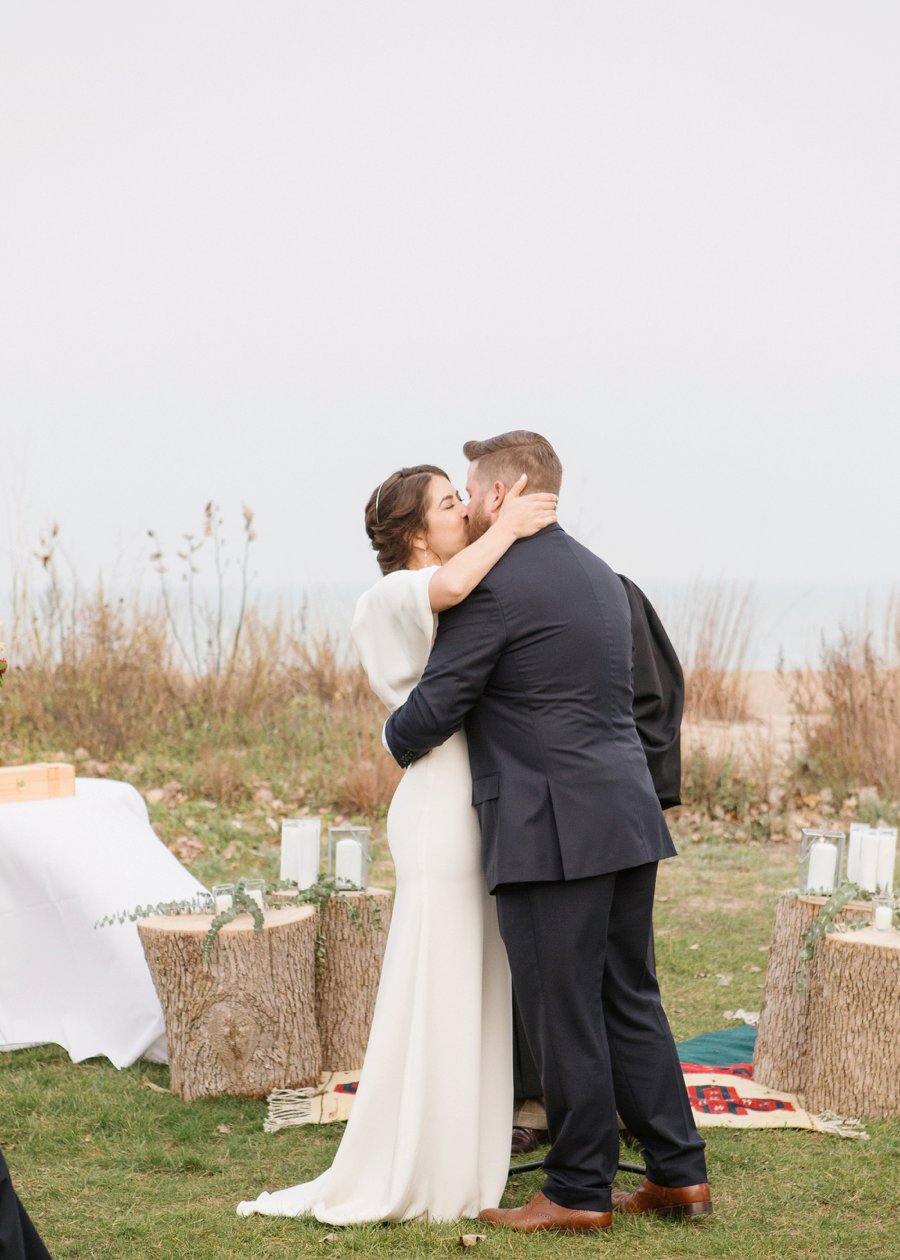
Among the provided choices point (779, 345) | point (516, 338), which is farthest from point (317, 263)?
point (779, 345)

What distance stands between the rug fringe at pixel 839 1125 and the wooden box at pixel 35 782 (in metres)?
2.78

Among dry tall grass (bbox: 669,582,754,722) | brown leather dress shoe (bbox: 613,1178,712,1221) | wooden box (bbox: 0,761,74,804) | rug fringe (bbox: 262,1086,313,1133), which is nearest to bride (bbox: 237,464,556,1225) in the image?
brown leather dress shoe (bbox: 613,1178,712,1221)

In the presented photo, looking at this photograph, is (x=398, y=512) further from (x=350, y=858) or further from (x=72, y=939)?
(x=72, y=939)

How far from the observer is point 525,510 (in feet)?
10.7

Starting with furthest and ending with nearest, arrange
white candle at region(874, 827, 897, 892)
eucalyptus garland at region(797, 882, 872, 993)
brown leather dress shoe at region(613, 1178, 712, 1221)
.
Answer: white candle at region(874, 827, 897, 892), eucalyptus garland at region(797, 882, 872, 993), brown leather dress shoe at region(613, 1178, 712, 1221)

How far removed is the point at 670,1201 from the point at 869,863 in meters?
1.59

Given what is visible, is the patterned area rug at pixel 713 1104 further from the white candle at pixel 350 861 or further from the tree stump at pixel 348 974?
the white candle at pixel 350 861

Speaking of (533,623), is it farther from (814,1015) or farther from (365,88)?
(365,88)

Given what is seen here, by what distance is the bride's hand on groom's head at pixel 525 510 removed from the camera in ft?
10.7

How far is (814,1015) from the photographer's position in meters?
4.39

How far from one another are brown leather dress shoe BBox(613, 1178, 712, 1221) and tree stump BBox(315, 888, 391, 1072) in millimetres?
1470

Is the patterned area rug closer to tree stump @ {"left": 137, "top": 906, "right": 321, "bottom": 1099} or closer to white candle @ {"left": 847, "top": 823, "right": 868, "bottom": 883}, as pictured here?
tree stump @ {"left": 137, "top": 906, "right": 321, "bottom": 1099}

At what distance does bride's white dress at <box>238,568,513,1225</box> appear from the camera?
336 centimetres

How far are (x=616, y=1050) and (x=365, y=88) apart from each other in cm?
2878
